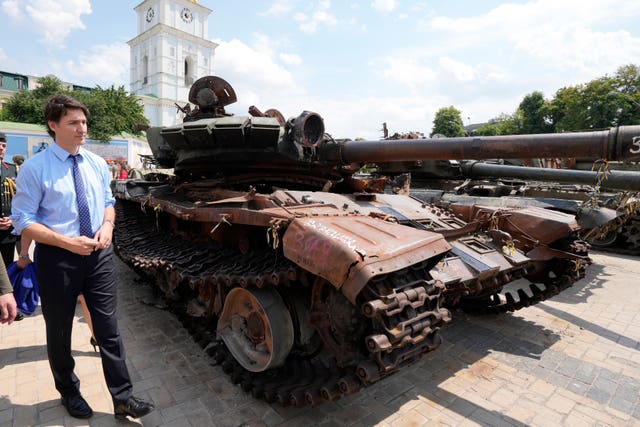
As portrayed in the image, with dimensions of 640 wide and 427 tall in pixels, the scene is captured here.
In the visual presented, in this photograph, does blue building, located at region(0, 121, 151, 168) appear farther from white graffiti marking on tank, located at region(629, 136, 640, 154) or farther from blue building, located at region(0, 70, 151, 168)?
white graffiti marking on tank, located at region(629, 136, 640, 154)

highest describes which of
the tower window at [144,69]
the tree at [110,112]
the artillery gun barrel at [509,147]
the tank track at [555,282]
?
the tower window at [144,69]

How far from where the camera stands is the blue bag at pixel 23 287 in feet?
12.8

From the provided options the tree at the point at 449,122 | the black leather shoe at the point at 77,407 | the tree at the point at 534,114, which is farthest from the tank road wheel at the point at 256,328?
the tree at the point at 449,122

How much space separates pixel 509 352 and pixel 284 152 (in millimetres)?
3495

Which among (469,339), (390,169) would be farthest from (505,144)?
(390,169)

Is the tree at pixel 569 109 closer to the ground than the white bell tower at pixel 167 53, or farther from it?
closer to the ground

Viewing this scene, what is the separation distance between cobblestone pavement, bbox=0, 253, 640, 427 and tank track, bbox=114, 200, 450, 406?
268 millimetres

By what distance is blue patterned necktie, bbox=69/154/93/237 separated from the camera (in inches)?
115

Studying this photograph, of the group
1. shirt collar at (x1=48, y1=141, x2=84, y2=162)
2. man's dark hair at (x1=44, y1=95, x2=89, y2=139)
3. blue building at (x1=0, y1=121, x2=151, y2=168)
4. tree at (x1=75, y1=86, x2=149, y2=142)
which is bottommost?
shirt collar at (x1=48, y1=141, x2=84, y2=162)

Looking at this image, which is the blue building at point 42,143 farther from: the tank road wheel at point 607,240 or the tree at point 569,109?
the tree at point 569,109

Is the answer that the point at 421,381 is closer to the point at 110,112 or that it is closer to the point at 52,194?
the point at 52,194

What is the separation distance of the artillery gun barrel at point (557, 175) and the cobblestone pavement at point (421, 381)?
6.59ft

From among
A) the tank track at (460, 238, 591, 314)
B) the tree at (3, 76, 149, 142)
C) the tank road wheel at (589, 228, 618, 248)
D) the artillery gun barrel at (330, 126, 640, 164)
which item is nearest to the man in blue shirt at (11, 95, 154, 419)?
the artillery gun barrel at (330, 126, 640, 164)

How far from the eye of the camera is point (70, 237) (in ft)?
9.18
